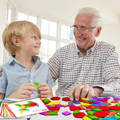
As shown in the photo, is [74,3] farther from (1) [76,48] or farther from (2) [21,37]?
(2) [21,37]

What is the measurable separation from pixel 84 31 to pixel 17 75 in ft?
2.42

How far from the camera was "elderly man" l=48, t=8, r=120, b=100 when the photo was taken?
1.77 m

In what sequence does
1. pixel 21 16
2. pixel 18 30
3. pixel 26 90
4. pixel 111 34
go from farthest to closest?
pixel 111 34 < pixel 21 16 < pixel 18 30 < pixel 26 90

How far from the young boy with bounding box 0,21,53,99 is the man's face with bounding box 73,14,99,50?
44 centimetres

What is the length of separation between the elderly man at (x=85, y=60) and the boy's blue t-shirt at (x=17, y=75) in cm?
32

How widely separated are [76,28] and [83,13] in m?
0.15

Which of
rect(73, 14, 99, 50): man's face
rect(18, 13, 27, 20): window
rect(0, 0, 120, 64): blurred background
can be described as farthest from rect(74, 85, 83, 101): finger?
rect(18, 13, 27, 20): window

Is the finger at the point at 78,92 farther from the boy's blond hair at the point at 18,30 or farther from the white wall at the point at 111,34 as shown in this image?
the white wall at the point at 111,34

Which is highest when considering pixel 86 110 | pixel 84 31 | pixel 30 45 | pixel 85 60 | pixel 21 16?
pixel 21 16

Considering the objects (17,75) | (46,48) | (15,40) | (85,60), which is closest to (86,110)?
(17,75)

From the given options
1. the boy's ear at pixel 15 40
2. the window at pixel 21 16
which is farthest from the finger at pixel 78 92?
the window at pixel 21 16

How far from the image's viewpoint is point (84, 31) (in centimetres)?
188

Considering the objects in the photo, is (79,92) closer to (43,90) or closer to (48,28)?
(43,90)

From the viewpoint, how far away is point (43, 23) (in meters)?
6.88
